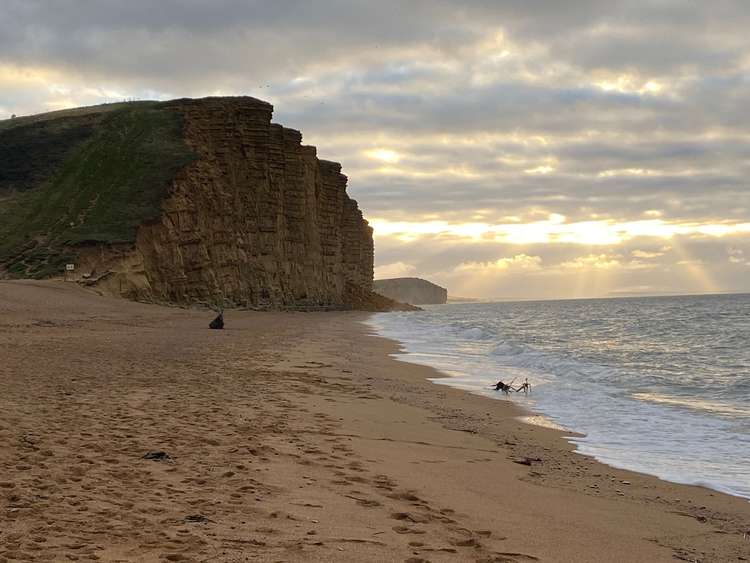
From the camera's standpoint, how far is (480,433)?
9609 mm

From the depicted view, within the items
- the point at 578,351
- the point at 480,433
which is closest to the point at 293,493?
the point at 480,433

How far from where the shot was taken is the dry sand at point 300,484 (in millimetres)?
4316

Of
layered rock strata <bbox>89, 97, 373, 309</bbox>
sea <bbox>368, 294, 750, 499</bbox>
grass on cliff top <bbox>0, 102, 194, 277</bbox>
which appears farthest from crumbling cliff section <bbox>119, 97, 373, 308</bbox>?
sea <bbox>368, 294, 750, 499</bbox>

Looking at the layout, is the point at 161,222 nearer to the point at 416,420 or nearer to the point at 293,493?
the point at 416,420

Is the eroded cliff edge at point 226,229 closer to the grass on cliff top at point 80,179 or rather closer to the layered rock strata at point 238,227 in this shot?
the layered rock strata at point 238,227

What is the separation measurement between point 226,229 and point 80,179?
12087 mm

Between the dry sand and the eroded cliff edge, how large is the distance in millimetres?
34077

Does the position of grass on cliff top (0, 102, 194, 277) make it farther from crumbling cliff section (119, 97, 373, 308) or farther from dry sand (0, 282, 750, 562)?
dry sand (0, 282, 750, 562)

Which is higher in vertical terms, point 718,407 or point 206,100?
point 206,100

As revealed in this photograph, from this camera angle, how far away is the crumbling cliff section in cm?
4838

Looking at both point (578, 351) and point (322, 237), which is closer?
point (578, 351)

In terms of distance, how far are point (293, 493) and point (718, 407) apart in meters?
10.9

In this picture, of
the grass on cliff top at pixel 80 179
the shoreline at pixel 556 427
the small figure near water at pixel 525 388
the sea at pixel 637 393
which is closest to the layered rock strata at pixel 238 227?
the grass on cliff top at pixel 80 179

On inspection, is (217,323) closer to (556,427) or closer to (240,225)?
(556,427)
